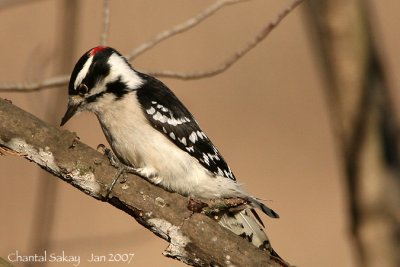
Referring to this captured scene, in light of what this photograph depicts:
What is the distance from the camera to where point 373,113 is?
398 cm

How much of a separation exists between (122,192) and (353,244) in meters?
1.47

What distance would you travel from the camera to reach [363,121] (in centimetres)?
396

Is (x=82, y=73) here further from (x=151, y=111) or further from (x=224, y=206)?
(x=224, y=206)

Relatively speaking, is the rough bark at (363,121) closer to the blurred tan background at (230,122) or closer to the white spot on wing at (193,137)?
the white spot on wing at (193,137)

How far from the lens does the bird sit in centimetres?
375

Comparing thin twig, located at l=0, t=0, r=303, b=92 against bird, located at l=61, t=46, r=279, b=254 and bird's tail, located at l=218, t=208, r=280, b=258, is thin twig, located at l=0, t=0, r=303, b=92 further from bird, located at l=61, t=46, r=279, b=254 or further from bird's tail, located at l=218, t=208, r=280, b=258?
bird's tail, located at l=218, t=208, r=280, b=258

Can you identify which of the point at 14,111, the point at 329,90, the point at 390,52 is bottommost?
the point at 14,111

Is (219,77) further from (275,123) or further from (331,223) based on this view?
(331,223)

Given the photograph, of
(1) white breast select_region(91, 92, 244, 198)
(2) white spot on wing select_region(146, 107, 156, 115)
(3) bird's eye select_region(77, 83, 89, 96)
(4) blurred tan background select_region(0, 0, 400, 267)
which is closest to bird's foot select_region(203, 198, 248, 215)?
(1) white breast select_region(91, 92, 244, 198)

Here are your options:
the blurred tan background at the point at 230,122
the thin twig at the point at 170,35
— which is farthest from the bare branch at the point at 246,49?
the blurred tan background at the point at 230,122

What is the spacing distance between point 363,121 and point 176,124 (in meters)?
0.90

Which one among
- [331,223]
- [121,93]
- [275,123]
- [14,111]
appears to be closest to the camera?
[14,111]

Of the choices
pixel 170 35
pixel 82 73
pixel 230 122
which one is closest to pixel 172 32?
pixel 170 35

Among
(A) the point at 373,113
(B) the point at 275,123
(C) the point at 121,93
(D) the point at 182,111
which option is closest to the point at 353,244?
(A) the point at 373,113
